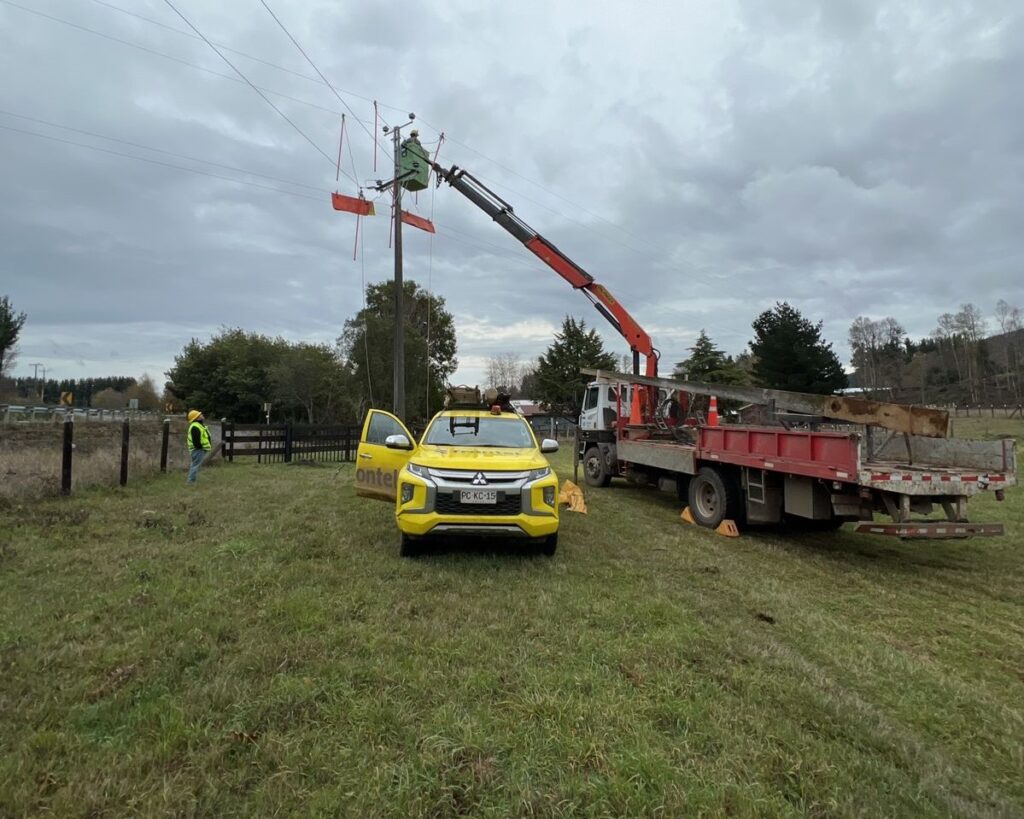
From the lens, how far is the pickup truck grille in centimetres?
558

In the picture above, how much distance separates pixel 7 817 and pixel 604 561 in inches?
192

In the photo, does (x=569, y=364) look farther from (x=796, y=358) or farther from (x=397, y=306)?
(x=397, y=306)

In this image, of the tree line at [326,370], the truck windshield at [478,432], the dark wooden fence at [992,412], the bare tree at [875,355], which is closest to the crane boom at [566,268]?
the truck windshield at [478,432]

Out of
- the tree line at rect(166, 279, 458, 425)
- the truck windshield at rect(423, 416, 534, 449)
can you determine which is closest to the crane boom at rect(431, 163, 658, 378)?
the truck windshield at rect(423, 416, 534, 449)

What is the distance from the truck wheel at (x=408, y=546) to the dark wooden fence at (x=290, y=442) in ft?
43.9

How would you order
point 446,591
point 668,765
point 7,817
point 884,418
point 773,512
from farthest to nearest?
point 773,512 < point 884,418 < point 446,591 < point 668,765 < point 7,817

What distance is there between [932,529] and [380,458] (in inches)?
254

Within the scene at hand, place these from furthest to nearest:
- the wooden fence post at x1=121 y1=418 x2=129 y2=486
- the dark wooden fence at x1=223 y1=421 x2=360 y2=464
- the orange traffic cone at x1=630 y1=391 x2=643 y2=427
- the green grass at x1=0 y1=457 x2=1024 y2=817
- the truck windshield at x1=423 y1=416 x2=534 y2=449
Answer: the dark wooden fence at x1=223 y1=421 x2=360 y2=464 → the orange traffic cone at x1=630 y1=391 x2=643 y2=427 → the wooden fence post at x1=121 y1=418 x2=129 y2=486 → the truck windshield at x1=423 y1=416 x2=534 y2=449 → the green grass at x1=0 y1=457 x2=1024 y2=817

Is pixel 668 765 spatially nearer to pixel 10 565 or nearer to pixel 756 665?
pixel 756 665

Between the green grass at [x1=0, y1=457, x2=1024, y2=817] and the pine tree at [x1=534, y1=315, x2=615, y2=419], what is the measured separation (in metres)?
37.4

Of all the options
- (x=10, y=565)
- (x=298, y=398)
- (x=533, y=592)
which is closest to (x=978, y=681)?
(x=533, y=592)

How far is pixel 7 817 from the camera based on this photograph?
83.7 inches

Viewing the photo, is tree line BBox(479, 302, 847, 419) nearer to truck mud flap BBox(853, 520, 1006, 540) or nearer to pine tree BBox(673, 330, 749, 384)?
pine tree BBox(673, 330, 749, 384)

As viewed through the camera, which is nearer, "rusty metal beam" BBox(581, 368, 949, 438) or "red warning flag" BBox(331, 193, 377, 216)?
"rusty metal beam" BBox(581, 368, 949, 438)
